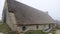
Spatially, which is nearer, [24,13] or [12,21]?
[12,21]

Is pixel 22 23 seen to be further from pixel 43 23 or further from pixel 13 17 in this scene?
pixel 43 23

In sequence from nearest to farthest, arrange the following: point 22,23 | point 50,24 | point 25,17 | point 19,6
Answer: point 22,23 → point 25,17 → point 19,6 → point 50,24

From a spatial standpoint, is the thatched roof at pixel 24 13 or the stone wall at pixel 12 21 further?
the thatched roof at pixel 24 13

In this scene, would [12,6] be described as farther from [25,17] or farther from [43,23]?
[43,23]

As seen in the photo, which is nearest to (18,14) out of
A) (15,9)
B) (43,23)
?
(15,9)

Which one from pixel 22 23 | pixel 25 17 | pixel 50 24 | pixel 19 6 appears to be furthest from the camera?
pixel 50 24

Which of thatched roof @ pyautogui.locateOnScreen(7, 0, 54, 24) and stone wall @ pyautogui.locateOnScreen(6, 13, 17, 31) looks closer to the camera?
stone wall @ pyautogui.locateOnScreen(6, 13, 17, 31)

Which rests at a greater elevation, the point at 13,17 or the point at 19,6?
the point at 19,6

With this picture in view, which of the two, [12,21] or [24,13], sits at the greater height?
[24,13]

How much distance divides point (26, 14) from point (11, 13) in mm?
1932

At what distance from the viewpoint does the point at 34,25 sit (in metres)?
15.3

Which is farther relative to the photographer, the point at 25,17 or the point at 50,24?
the point at 50,24

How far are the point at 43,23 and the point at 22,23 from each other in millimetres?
3280

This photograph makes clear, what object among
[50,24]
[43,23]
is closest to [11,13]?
[43,23]
